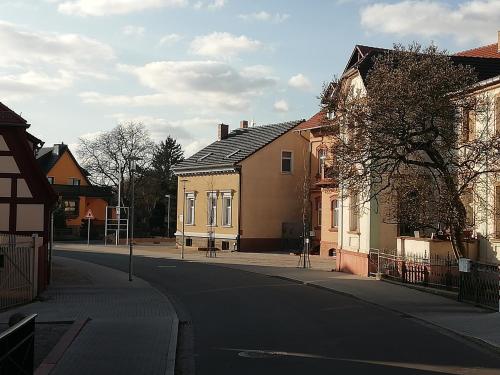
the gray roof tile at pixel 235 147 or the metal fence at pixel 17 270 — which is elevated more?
the gray roof tile at pixel 235 147

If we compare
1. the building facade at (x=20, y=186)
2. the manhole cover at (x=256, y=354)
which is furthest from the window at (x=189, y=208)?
the manhole cover at (x=256, y=354)

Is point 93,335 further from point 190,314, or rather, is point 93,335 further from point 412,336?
point 412,336

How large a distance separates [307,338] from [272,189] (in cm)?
3569

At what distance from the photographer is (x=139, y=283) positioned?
76.6ft

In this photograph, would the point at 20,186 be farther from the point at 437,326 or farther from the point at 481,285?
the point at 481,285

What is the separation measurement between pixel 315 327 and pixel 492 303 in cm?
554

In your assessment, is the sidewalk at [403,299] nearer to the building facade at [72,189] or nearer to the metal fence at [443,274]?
the metal fence at [443,274]

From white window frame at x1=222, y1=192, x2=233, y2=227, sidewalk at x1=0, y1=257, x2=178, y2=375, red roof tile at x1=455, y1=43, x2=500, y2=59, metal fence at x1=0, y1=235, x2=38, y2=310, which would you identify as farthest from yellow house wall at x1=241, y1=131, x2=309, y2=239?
metal fence at x1=0, y1=235, x2=38, y2=310

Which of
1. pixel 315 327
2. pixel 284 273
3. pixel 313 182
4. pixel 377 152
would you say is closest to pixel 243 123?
pixel 313 182

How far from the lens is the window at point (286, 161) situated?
48.5 meters

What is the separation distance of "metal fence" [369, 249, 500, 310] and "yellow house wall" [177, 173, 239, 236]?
2078cm

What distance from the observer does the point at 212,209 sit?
49.7 m

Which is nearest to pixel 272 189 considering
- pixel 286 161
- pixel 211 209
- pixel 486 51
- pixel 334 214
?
pixel 286 161

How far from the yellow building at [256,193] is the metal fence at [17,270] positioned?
90.3 ft
